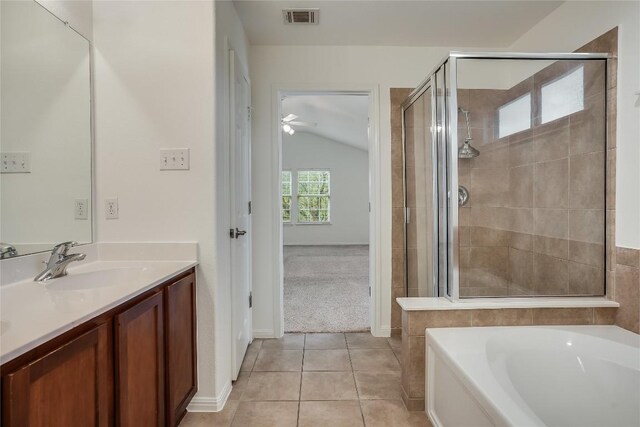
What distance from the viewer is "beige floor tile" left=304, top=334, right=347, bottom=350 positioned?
251 centimetres

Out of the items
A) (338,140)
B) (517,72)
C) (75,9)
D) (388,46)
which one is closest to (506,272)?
(517,72)

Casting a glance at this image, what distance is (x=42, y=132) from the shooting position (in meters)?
1.43

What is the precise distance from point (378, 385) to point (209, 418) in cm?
99

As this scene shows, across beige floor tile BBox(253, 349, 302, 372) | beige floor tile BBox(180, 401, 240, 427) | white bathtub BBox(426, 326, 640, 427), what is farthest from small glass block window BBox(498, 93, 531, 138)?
beige floor tile BBox(180, 401, 240, 427)

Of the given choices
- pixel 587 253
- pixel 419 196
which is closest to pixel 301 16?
pixel 419 196

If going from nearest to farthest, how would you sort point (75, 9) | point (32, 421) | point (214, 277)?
1. point (32, 421)
2. point (75, 9)
3. point (214, 277)

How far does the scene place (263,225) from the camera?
8.82ft

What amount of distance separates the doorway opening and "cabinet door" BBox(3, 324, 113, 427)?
11.9 feet

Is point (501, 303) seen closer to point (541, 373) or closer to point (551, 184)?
point (541, 373)

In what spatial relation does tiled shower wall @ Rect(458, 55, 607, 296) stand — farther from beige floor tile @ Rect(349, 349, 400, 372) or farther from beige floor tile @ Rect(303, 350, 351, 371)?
beige floor tile @ Rect(303, 350, 351, 371)

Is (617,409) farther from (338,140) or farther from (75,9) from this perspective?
(338,140)

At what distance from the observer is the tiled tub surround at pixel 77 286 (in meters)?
0.80

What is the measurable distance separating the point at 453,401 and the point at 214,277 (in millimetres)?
1274

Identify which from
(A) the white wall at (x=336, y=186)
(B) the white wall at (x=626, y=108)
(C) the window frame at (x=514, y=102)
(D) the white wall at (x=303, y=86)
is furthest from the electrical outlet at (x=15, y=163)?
(A) the white wall at (x=336, y=186)
